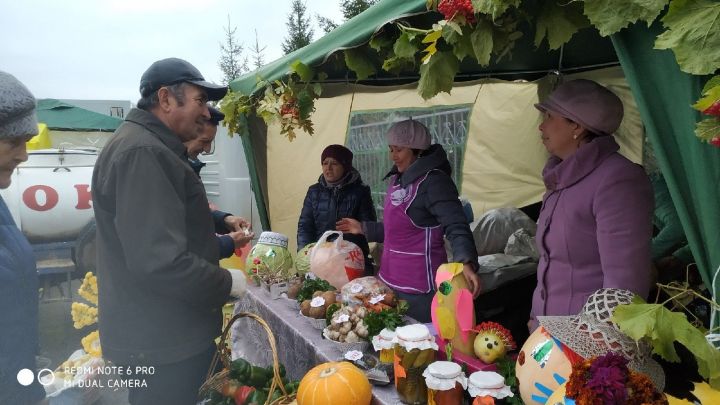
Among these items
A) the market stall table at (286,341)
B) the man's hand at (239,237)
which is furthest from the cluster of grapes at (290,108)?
the market stall table at (286,341)

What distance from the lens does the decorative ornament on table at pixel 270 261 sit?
10.6 ft

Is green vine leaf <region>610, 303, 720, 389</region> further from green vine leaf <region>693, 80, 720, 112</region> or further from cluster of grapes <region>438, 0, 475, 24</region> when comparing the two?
cluster of grapes <region>438, 0, 475, 24</region>

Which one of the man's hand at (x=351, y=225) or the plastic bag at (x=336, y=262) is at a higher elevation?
the man's hand at (x=351, y=225)

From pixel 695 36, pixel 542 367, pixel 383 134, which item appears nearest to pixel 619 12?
pixel 695 36

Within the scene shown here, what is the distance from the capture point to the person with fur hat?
3.46ft

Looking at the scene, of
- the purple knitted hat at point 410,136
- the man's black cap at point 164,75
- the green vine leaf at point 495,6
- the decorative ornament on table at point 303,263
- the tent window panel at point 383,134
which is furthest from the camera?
the tent window panel at point 383,134

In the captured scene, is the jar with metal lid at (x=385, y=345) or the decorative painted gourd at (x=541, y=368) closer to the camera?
the decorative painted gourd at (x=541, y=368)

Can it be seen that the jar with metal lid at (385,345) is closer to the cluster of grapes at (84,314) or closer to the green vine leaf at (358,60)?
the green vine leaf at (358,60)

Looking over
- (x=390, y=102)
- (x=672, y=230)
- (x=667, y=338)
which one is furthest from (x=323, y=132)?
(x=667, y=338)

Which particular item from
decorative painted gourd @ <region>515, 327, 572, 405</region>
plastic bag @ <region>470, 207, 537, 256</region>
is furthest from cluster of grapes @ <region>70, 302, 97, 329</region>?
plastic bag @ <region>470, 207, 537, 256</region>

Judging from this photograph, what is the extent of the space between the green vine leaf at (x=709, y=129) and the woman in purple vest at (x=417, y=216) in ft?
4.32

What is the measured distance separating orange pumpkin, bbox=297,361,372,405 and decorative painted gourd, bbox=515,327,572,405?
554mm

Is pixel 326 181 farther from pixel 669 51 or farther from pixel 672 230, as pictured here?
pixel 669 51

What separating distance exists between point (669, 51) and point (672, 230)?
171 centimetres
